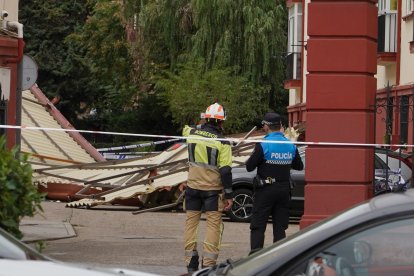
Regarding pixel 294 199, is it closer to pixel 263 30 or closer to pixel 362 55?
pixel 362 55

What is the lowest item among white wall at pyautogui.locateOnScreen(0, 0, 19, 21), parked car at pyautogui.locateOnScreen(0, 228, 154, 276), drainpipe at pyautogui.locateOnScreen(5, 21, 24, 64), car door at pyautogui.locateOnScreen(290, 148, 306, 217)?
car door at pyautogui.locateOnScreen(290, 148, 306, 217)

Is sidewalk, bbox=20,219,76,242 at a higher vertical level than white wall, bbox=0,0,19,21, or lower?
lower

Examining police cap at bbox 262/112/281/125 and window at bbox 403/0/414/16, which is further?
window at bbox 403/0/414/16

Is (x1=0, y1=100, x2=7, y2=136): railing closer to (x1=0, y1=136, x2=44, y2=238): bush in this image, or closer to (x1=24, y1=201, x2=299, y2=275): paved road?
(x1=24, y1=201, x2=299, y2=275): paved road

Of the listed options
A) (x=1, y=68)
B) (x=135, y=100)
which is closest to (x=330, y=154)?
(x=1, y=68)

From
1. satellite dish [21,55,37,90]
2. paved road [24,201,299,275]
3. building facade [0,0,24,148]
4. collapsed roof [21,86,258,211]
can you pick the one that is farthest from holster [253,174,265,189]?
collapsed roof [21,86,258,211]

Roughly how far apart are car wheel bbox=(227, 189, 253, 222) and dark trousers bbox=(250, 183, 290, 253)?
8060 mm

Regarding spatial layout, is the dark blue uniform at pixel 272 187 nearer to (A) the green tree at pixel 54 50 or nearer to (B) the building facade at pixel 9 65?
(B) the building facade at pixel 9 65

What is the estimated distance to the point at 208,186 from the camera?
11.2 meters

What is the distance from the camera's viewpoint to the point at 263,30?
4178 cm

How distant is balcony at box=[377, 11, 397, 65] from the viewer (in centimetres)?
2680

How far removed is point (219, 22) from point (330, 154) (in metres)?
28.3

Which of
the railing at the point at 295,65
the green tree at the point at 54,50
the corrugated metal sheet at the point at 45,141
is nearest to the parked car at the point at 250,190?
the corrugated metal sheet at the point at 45,141

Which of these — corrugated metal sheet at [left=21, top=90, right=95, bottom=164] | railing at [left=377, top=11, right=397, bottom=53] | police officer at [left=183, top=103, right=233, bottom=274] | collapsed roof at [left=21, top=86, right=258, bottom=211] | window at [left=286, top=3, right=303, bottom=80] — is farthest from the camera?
window at [left=286, top=3, right=303, bottom=80]
